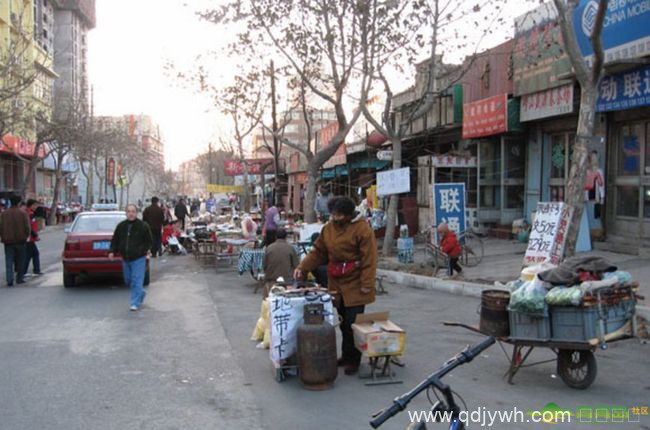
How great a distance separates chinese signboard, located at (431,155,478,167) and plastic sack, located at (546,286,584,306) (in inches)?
517

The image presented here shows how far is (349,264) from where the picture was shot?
6.21 metres

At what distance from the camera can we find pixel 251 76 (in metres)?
22.2

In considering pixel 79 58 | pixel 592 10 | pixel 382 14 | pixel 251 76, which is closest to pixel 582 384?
pixel 592 10

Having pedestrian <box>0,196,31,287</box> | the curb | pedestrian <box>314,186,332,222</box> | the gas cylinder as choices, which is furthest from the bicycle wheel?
pedestrian <box>0,196,31,287</box>

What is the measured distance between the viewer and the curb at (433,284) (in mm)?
11358

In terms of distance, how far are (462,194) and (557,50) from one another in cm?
419

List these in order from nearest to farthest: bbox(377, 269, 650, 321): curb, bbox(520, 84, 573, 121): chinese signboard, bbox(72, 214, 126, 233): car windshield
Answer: bbox(377, 269, 650, 321): curb, bbox(72, 214, 126, 233): car windshield, bbox(520, 84, 573, 121): chinese signboard

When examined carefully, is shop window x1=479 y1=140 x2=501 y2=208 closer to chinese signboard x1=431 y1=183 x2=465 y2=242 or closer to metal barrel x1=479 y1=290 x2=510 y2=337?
chinese signboard x1=431 y1=183 x2=465 y2=242

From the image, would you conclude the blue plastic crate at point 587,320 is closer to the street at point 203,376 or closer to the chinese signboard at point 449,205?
the street at point 203,376

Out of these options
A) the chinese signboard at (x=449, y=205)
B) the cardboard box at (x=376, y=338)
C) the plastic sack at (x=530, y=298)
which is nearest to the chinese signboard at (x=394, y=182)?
the chinese signboard at (x=449, y=205)

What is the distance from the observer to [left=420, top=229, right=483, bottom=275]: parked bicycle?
44.7 feet

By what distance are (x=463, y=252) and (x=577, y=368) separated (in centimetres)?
858

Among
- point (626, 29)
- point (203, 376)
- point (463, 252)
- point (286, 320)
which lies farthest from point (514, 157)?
point (203, 376)

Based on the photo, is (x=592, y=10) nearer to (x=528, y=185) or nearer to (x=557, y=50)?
(x=557, y=50)
